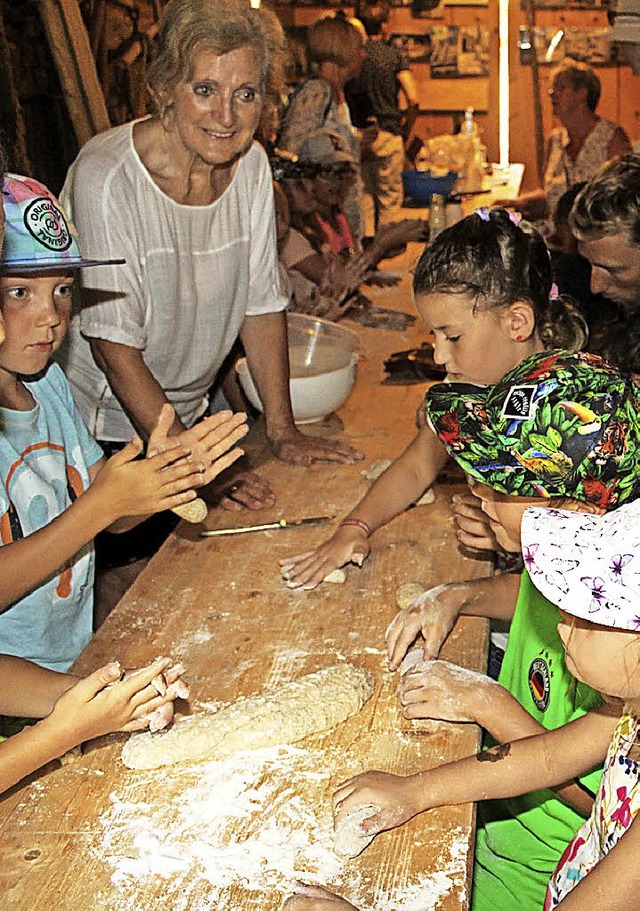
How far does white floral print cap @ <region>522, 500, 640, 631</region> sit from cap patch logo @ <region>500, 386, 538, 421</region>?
0.25m

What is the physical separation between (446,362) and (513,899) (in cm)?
97

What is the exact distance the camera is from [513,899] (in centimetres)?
154

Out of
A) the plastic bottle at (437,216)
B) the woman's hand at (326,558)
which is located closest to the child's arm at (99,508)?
the woman's hand at (326,558)

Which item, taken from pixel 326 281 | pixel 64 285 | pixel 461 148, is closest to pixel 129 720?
pixel 64 285

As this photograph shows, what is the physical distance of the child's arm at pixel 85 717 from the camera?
1.20 metres

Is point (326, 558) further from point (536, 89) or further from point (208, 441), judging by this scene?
point (536, 89)

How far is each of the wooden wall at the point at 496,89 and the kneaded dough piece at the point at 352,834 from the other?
292 inches

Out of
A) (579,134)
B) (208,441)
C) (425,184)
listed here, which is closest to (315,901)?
(208,441)

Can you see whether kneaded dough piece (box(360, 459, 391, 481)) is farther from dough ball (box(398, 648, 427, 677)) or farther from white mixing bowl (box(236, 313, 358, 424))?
dough ball (box(398, 648, 427, 677))

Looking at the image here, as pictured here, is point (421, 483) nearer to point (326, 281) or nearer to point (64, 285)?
point (64, 285)

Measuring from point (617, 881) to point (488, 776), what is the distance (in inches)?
9.6

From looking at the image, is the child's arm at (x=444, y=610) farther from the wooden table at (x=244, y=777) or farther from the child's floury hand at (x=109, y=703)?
the child's floury hand at (x=109, y=703)

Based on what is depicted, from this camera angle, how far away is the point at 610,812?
123 centimetres

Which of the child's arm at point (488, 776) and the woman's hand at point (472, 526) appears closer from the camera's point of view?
the child's arm at point (488, 776)
